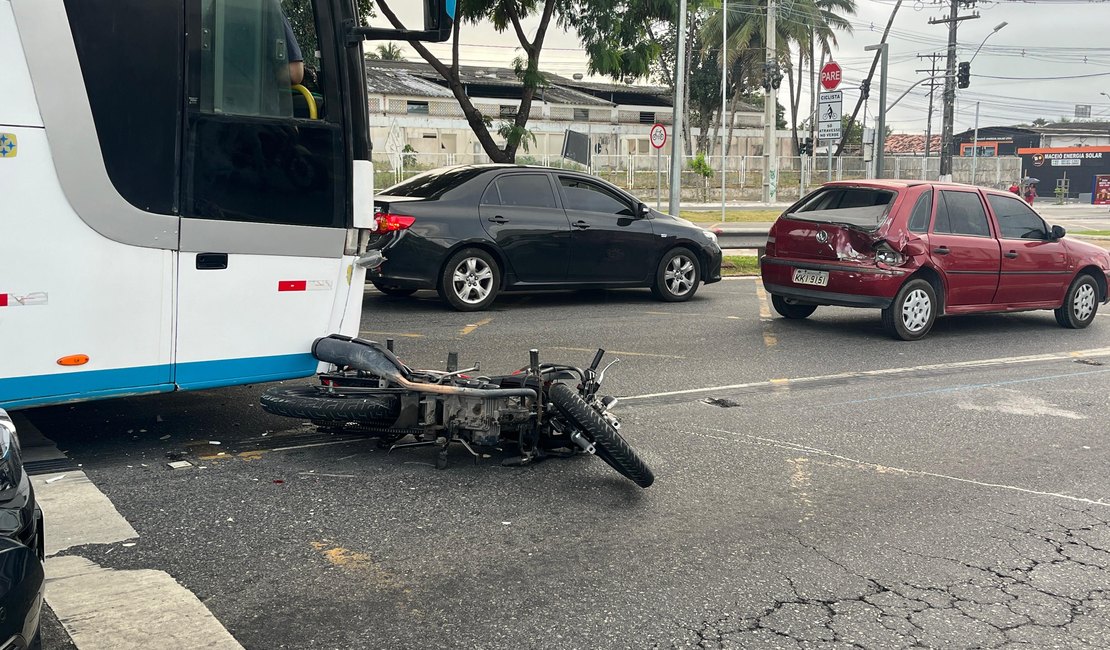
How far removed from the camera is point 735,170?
46.9 meters

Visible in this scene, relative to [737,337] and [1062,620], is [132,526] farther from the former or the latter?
[737,337]

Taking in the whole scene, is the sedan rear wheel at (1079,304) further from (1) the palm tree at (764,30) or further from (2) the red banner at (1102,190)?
(2) the red banner at (1102,190)

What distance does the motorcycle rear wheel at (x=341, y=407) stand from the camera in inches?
212

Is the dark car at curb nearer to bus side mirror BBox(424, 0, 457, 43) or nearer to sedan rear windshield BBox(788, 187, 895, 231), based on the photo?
bus side mirror BBox(424, 0, 457, 43)

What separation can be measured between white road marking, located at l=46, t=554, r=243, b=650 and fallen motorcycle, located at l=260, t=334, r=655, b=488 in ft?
5.14

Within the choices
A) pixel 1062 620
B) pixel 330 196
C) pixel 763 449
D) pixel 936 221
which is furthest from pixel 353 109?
pixel 936 221

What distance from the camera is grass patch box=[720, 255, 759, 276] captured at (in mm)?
16644

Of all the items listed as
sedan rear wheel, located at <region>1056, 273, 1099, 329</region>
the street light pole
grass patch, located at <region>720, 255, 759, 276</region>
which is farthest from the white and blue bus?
the street light pole

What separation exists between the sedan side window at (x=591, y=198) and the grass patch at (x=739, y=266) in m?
4.53

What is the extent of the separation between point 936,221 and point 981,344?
1.32 meters

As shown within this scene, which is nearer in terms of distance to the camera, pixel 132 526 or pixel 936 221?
pixel 132 526

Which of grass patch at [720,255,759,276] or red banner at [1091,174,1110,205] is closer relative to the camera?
grass patch at [720,255,759,276]

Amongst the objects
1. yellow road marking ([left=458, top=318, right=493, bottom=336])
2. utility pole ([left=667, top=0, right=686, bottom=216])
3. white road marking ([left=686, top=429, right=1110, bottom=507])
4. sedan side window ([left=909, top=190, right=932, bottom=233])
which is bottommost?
white road marking ([left=686, top=429, right=1110, bottom=507])

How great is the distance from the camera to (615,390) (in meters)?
7.68
